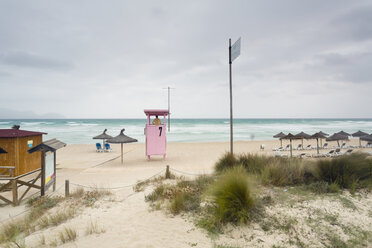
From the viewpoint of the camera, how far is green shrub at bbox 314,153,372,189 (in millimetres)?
5484

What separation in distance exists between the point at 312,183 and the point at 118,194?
5.45 m

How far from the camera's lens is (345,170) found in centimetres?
562

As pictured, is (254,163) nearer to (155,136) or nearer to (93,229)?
(93,229)

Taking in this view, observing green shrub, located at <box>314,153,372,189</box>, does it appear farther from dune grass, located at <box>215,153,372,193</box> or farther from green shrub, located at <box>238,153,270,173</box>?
green shrub, located at <box>238,153,270,173</box>

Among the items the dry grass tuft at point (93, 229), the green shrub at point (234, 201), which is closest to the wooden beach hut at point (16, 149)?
the dry grass tuft at point (93, 229)

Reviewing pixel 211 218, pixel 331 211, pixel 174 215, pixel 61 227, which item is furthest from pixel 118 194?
pixel 331 211

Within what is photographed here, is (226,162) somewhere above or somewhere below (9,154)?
below

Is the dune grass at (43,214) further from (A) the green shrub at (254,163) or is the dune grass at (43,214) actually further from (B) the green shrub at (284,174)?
(B) the green shrub at (284,174)

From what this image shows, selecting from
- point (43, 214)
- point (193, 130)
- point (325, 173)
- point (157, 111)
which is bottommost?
point (43, 214)

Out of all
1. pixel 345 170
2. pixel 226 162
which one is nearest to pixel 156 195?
pixel 226 162

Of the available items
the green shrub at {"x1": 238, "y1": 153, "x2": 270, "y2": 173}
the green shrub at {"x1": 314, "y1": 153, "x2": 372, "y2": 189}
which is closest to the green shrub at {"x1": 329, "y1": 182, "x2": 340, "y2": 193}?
the green shrub at {"x1": 314, "y1": 153, "x2": 372, "y2": 189}

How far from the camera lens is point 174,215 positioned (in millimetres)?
4688

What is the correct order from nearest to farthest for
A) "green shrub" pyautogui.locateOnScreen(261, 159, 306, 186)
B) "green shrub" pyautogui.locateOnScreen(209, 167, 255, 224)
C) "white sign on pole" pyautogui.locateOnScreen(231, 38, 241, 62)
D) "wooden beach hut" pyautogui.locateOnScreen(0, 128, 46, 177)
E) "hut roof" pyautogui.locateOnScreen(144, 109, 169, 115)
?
"green shrub" pyautogui.locateOnScreen(209, 167, 255, 224) → "green shrub" pyautogui.locateOnScreen(261, 159, 306, 186) → "white sign on pole" pyautogui.locateOnScreen(231, 38, 241, 62) → "wooden beach hut" pyautogui.locateOnScreen(0, 128, 46, 177) → "hut roof" pyautogui.locateOnScreen(144, 109, 169, 115)

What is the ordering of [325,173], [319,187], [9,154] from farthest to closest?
[9,154], [325,173], [319,187]
